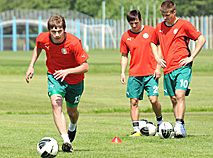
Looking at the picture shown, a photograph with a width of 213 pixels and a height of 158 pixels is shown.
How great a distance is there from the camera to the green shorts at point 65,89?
8.49 metres

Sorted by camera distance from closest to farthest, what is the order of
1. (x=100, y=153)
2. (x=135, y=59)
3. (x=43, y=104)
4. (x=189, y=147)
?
1. (x=100, y=153)
2. (x=189, y=147)
3. (x=135, y=59)
4. (x=43, y=104)

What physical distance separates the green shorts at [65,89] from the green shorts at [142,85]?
1959mm

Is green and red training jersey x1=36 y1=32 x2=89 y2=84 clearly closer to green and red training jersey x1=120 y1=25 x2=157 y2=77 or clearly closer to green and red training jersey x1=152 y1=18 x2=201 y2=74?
green and red training jersey x1=152 y1=18 x2=201 y2=74

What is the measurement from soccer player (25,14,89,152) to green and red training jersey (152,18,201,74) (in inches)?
77.4

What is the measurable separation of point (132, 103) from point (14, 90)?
42.1 ft

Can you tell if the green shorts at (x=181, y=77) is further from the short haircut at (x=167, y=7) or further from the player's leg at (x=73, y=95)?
the player's leg at (x=73, y=95)

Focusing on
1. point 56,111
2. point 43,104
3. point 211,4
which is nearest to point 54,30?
point 56,111

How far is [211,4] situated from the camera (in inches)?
4678

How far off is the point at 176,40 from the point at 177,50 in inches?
7.1

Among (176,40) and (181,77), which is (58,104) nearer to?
(181,77)

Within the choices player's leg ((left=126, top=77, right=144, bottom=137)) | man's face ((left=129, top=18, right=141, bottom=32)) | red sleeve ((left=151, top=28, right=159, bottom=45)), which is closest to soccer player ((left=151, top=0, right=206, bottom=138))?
red sleeve ((left=151, top=28, right=159, bottom=45))

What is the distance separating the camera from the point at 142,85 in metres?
10.7

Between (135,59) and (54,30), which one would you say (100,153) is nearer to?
(54,30)

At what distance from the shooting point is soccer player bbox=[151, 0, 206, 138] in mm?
9719
